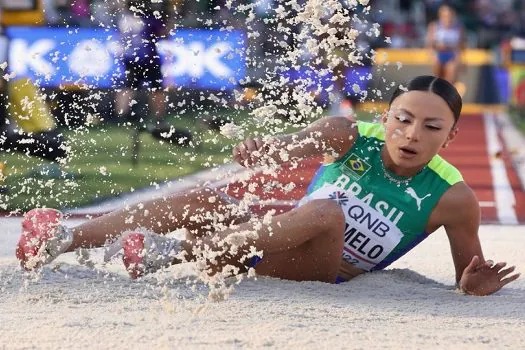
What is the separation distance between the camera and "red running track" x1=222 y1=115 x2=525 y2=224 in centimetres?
752

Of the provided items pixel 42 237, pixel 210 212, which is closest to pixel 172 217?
pixel 210 212

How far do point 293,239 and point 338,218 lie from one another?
7.2 inches

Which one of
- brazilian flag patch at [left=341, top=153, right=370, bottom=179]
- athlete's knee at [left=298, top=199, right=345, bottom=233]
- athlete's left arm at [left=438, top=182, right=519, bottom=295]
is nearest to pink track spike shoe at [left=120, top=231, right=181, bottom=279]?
athlete's knee at [left=298, top=199, right=345, bottom=233]

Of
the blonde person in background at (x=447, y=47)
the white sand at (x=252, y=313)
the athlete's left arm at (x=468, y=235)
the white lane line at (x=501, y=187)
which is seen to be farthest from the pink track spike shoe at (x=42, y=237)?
the blonde person in background at (x=447, y=47)

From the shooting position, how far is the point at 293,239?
448cm

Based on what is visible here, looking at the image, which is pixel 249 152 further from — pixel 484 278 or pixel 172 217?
pixel 484 278

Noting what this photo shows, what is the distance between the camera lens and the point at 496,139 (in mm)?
16266

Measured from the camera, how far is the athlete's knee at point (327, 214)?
4.42 m

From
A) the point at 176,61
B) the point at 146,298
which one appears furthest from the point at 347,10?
the point at 176,61

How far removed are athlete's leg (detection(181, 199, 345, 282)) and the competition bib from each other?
139 mm

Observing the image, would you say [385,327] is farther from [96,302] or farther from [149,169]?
[149,169]

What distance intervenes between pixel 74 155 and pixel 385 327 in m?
7.39

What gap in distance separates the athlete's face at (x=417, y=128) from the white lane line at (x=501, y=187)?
3.24 m

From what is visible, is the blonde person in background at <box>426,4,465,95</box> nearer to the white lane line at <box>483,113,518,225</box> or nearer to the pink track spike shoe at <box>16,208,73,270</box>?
the white lane line at <box>483,113,518,225</box>
